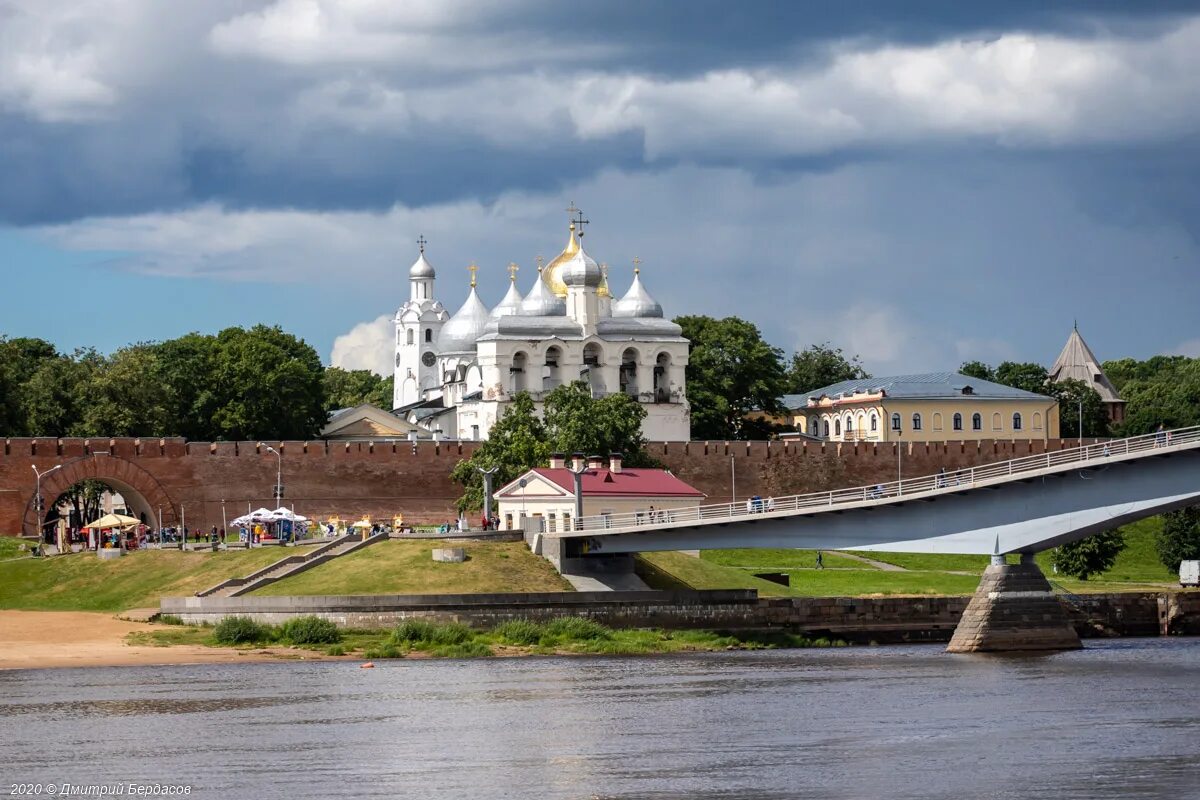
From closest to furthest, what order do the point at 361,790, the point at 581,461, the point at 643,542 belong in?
the point at 361,790
the point at 643,542
the point at 581,461

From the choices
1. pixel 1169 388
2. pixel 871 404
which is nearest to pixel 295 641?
pixel 871 404

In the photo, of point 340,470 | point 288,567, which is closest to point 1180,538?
point 340,470

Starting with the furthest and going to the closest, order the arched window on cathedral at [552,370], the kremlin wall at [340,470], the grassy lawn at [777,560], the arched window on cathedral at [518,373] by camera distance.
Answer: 1. the arched window on cathedral at [552,370]
2. the arched window on cathedral at [518,373]
3. the kremlin wall at [340,470]
4. the grassy lawn at [777,560]

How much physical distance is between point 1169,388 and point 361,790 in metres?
104

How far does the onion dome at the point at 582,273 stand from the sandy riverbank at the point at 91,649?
148ft

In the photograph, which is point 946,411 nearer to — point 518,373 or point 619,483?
point 518,373

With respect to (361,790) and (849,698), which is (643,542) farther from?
(361,790)

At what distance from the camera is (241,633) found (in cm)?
5650

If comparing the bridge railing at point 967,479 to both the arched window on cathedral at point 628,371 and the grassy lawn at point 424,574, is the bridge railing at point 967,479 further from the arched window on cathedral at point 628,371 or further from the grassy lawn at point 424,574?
the arched window on cathedral at point 628,371

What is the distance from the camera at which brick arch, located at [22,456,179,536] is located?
84938 millimetres

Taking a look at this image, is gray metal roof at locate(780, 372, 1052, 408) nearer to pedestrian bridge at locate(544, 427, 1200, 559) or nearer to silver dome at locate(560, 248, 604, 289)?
silver dome at locate(560, 248, 604, 289)

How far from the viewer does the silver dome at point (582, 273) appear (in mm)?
102562

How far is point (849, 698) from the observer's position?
45.6m

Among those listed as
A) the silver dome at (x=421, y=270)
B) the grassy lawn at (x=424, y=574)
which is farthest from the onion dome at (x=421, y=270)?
the grassy lawn at (x=424, y=574)
